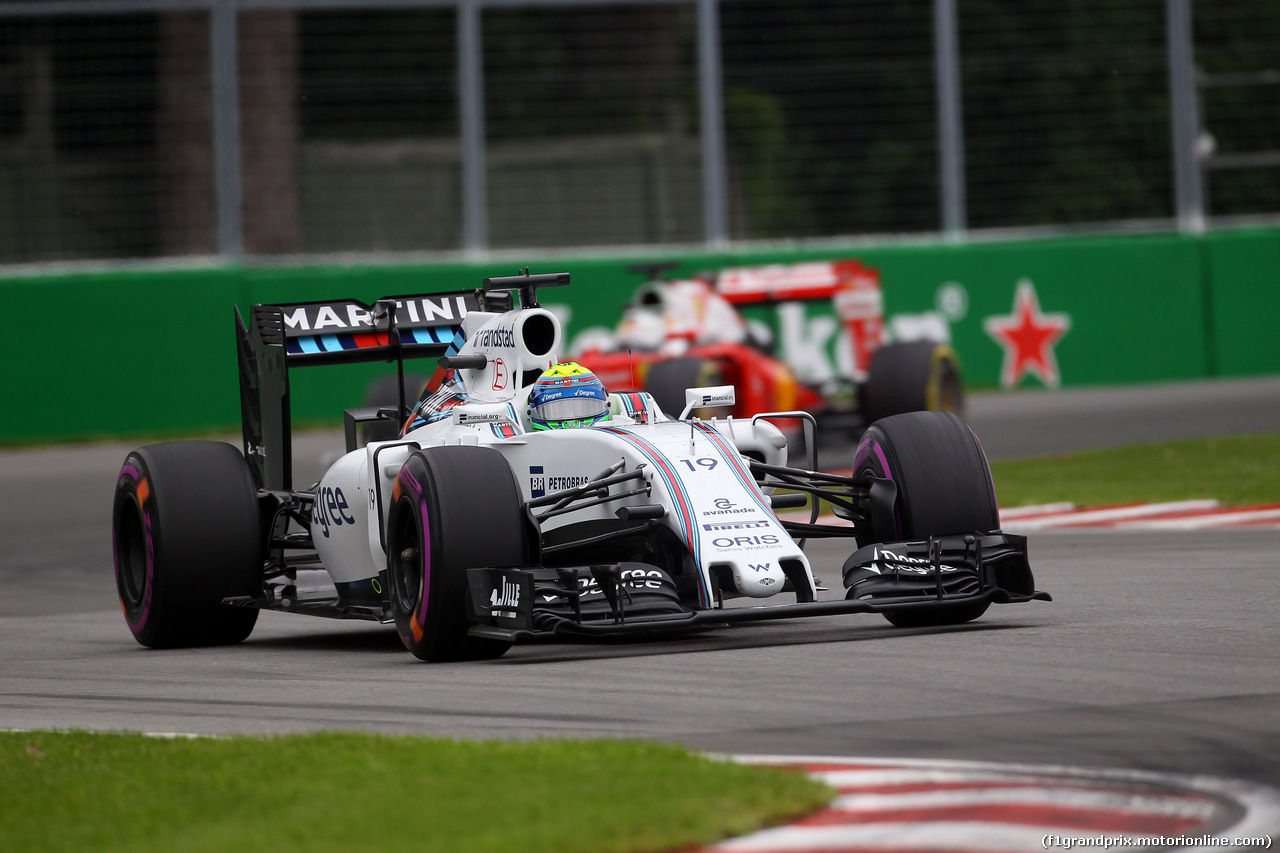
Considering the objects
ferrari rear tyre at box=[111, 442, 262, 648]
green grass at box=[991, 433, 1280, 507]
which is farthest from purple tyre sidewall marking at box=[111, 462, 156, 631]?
green grass at box=[991, 433, 1280, 507]

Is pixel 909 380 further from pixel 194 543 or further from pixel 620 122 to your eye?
pixel 194 543

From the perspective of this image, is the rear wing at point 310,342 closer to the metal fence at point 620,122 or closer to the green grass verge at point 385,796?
the green grass verge at point 385,796

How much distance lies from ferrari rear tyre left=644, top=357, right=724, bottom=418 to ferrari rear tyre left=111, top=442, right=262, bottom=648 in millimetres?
7238

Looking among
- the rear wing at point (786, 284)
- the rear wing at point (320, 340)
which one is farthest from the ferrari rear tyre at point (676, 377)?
the rear wing at point (320, 340)

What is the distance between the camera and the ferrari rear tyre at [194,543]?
9977mm

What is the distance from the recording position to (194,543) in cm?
1001

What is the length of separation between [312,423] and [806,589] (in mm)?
16946

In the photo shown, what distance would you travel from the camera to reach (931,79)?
27047mm

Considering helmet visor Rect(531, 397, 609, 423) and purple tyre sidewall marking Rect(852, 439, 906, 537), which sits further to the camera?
helmet visor Rect(531, 397, 609, 423)

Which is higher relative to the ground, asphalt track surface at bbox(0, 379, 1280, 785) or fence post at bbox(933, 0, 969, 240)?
fence post at bbox(933, 0, 969, 240)

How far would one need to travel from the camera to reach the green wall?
23547mm

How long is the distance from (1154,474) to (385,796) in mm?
12468

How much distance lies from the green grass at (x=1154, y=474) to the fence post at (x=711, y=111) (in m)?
8.69

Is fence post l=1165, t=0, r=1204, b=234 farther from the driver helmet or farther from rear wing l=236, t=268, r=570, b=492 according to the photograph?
the driver helmet
